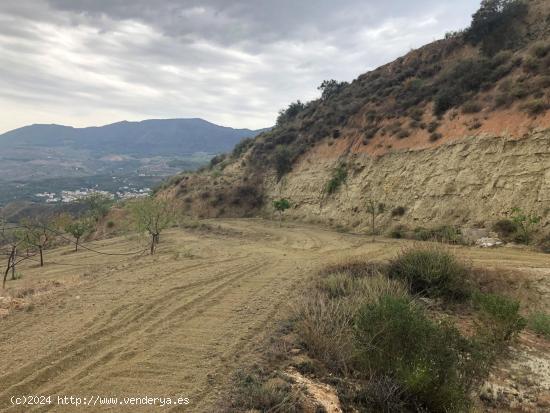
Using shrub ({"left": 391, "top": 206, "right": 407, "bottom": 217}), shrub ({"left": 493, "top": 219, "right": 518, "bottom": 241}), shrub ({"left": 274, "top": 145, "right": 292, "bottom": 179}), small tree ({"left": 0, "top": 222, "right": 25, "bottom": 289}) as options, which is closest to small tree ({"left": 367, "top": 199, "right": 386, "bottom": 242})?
shrub ({"left": 391, "top": 206, "right": 407, "bottom": 217})

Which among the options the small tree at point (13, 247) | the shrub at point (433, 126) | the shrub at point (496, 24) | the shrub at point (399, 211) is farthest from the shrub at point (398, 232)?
the shrub at point (496, 24)

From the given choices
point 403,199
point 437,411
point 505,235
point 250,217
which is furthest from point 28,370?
point 250,217

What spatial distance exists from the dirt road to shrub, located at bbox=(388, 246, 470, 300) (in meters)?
2.76

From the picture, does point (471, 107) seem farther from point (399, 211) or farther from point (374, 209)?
point (374, 209)

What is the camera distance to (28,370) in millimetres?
5949

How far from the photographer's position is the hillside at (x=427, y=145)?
1936 centimetres

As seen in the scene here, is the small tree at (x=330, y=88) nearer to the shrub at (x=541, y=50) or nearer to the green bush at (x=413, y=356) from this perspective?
the shrub at (x=541, y=50)

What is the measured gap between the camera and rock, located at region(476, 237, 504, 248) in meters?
16.3

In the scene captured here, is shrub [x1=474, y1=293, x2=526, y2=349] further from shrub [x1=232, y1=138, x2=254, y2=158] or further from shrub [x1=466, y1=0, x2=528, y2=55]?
shrub [x1=232, y1=138, x2=254, y2=158]

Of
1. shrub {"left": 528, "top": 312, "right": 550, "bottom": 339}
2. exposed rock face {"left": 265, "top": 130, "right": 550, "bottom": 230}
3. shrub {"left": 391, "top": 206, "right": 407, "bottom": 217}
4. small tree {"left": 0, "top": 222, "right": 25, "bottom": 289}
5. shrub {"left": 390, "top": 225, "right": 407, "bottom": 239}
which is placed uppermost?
exposed rock face {"left": 265, "top": 130, "right": 550, "bottom": 230}

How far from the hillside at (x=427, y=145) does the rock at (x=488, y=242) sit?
5.32 feet

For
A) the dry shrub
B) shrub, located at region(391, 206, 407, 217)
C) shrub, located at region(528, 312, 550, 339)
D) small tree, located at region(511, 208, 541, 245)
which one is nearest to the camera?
the dry shrub

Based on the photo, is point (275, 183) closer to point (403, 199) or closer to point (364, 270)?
point (403, 199)

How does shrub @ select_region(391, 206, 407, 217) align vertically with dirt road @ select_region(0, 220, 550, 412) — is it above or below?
above
